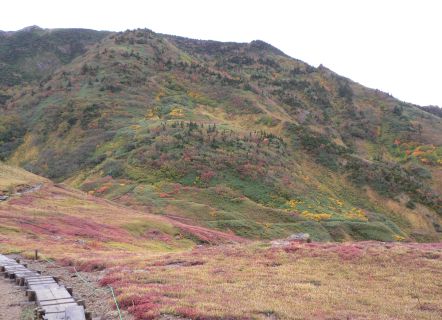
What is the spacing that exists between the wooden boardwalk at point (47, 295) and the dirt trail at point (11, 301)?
1.31 feet

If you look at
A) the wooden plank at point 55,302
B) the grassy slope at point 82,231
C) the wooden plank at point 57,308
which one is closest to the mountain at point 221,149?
the grassy slope at point 82,231

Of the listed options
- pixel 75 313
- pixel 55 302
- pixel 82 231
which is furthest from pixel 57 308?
pixel 82 231

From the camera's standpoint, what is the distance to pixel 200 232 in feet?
196

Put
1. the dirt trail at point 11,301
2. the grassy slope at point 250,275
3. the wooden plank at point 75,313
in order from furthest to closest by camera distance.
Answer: the grassy slope at point 250,275 < the dirt trail at point 11,301 < the wooden plank at point 75,313

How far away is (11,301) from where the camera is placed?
62.7 ft

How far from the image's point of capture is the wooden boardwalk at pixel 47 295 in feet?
51.4

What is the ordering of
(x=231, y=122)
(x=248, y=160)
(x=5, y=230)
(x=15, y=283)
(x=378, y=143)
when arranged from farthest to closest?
(x=378, y=143)
(x=231, y=122)
(x=248, y=160)
(x=5, y=230)
(x=15, y=283)

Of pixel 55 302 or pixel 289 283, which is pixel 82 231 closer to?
pixel 289 283

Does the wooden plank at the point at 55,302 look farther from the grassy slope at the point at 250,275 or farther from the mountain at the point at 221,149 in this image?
the mountain at the point at 221,149

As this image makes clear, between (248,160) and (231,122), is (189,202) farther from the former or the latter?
(231,122)

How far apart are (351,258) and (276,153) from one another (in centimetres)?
8273

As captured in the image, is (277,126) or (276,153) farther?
(277,126)

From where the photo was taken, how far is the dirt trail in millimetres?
17281

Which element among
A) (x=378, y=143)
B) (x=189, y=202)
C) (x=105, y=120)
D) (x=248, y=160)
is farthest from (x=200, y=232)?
(x=378, y=143)
